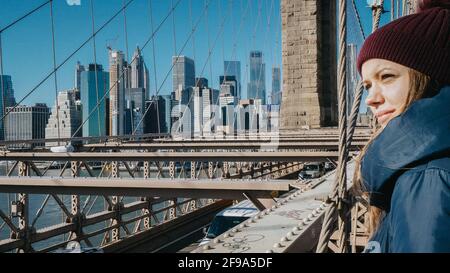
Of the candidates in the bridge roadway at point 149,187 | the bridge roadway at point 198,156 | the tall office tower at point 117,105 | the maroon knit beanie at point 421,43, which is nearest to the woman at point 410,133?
the maroon knit beanie at point 421,43

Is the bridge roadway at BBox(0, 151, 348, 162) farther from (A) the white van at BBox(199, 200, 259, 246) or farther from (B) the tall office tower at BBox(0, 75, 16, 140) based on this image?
(A) the white van at BBox(199, 200, 259, 246)

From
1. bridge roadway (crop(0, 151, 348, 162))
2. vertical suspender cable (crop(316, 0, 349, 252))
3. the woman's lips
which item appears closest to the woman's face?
the woman's lips

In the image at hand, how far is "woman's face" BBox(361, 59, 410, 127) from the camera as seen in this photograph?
105 cm

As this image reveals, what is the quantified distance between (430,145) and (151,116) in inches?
1548

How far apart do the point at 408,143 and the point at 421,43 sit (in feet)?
0.94

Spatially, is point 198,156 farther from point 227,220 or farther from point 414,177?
point 414,177

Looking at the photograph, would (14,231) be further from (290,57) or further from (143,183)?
(290,57)

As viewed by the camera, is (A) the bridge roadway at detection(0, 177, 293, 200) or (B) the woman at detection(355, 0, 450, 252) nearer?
(B) the woman at detection(355, 0, 450, 252)

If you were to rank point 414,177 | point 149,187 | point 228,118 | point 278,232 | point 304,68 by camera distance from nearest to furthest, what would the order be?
point 414,177 → point 278,232 → point 149,187 → point 304,68 → point 228,118

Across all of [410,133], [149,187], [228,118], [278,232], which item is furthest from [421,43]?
[228,118]

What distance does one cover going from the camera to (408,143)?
880 millimetres

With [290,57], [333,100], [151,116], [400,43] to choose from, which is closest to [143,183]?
[400,43]

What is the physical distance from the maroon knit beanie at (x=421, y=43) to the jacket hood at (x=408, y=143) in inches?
3.2
